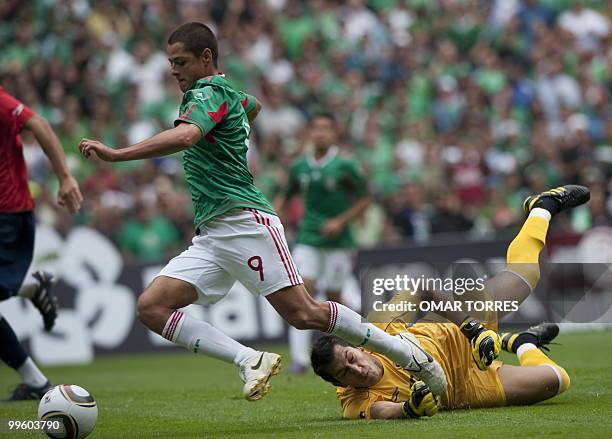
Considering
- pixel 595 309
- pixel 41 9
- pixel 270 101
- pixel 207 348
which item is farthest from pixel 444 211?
pixel 207 348

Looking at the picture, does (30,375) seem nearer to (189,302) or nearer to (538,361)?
(189,302)

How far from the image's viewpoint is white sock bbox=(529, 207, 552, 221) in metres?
8.65

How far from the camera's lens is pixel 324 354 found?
24.0 ft

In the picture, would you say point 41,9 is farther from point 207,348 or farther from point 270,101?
point 207,348

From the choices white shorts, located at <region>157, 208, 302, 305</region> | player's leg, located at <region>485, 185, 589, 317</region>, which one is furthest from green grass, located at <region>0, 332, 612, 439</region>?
white shorts, located at <region>157, 208, 302, 305</region>

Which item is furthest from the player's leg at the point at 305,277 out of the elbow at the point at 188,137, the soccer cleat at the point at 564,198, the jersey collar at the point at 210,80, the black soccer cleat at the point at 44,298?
the elbow at the point at 188,137

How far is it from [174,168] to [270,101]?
252 cm

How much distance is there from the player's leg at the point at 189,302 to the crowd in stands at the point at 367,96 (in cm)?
876

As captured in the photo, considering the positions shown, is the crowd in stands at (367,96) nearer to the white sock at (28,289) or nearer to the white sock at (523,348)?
the white sock at (28,289)

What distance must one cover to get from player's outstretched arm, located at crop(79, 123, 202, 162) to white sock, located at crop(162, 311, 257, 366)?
1253mm

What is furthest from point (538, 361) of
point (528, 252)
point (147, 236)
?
point (147, 236)

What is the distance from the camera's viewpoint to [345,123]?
787 inches

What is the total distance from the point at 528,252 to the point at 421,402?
1.82 metres

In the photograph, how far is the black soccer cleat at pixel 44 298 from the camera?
9945 mm
